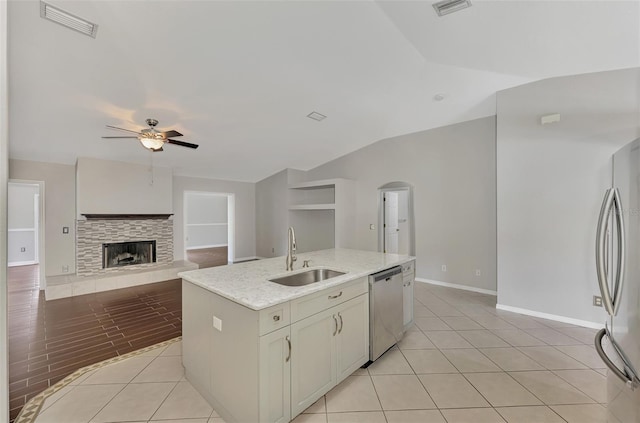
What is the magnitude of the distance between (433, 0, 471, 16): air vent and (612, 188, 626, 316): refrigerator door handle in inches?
76.4

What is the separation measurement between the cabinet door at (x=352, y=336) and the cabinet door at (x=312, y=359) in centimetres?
8

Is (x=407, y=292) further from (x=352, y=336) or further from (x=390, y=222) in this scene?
(x=390, y=222)

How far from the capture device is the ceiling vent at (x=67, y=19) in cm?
214

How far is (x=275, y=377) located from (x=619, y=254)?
2031mm

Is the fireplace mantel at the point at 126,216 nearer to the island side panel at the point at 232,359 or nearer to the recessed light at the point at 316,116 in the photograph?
the recessed light at the point at 316,116

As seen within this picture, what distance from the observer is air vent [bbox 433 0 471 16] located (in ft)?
7.57

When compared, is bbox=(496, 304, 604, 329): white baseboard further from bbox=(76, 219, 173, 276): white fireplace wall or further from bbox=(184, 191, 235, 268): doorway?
bbox=(184, 191, 235, 268): doorway

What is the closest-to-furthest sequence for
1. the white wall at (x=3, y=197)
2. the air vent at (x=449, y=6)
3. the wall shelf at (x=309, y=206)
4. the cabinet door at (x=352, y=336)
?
the white wall at (x=3, y=197) < the cabinet door at (x=352, y=336) < the air vent at (x=449, y=6) < the wall shelf at (x=309, y=206)

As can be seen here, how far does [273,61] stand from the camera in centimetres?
313

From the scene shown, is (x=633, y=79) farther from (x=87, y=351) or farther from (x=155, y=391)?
(x=87, y=351)

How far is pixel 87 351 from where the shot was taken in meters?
2.75

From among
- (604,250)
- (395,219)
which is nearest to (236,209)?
(395,219)

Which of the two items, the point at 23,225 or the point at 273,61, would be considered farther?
the point at 23,225

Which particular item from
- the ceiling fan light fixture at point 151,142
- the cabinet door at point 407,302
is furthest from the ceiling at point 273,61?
the cabinet door at point 407,302
